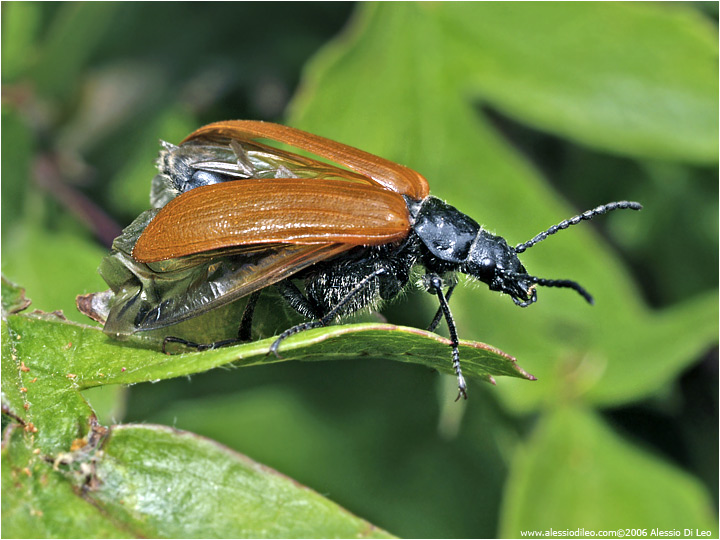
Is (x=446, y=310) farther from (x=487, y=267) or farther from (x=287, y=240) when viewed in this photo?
(x=287, y=240)

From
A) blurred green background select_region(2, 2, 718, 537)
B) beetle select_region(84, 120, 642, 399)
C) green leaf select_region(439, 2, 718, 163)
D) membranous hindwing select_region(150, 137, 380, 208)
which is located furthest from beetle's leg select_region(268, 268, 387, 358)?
green leaf select_region(439, 2, 718, 163)

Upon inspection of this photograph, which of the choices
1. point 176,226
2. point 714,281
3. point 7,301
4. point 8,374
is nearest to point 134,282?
point 176,226

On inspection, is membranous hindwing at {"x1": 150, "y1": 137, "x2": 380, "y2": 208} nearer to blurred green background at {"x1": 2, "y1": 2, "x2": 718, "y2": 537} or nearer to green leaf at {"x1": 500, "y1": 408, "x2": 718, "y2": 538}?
blurred green background at {"x1": 2, "y1": 2, "x2": 718, "y2": 537}

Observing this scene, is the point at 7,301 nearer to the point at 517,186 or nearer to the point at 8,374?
the point at 8,374

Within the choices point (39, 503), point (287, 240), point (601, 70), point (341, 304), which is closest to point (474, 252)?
point (341, 304)

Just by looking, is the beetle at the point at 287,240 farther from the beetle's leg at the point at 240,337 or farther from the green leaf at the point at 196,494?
the green leaf at the point at 196,494

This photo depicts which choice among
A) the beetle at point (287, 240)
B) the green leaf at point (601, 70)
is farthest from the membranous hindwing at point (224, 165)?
the green leaf at point (601, 70)
